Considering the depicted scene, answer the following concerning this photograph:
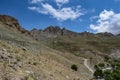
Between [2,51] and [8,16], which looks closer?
[2,51]

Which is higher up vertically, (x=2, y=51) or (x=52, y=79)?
(x=2, y=51)

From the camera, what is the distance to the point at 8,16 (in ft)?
425

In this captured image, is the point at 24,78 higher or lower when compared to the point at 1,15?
lower

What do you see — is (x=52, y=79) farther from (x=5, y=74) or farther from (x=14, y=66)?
(x=5, y=74)

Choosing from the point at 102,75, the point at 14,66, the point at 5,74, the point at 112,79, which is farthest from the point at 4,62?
the point at 102,75

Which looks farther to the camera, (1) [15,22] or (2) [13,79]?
(1) [15,22]

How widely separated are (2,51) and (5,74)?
5.54 m

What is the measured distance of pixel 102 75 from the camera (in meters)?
88.2

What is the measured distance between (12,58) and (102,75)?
6750 cm

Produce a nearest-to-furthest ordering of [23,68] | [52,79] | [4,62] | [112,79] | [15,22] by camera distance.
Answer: [4,62] → [23,68] → [52,79] → [112,79] → [15,22]

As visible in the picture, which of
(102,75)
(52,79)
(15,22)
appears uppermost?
(15,22)

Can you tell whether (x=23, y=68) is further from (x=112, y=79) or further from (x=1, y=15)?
(x=1, y=15)

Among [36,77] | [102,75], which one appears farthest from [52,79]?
[102,75]

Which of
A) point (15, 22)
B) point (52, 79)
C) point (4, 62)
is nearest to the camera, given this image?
point (4, 62)
